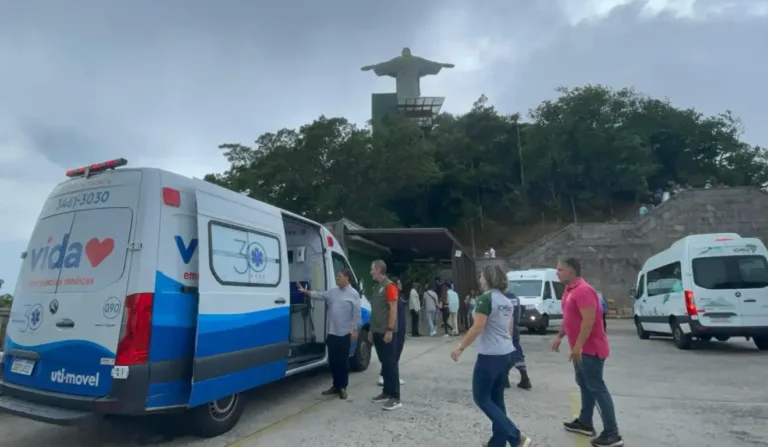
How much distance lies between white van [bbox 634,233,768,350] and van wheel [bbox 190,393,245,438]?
10010mm

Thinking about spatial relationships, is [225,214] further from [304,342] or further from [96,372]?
[304,342]

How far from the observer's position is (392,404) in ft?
20.9

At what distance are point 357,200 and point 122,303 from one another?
2928 centimetres

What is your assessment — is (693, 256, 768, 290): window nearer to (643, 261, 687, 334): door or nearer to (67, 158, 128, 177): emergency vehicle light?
(643, 261, 687, 334): door

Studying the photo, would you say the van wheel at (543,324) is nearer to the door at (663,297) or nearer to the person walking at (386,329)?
the door at (663,297)

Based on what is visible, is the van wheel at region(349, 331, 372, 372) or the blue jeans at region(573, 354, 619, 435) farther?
the van wheel at region(349, 331, 372, 372)

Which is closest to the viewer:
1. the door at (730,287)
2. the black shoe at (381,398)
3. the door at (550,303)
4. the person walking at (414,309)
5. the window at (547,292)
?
the black shoe at (381,398)

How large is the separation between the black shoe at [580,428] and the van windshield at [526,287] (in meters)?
12.9

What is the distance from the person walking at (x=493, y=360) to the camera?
431 centimetres

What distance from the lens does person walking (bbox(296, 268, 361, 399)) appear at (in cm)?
680

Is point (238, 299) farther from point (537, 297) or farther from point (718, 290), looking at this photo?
point (537, 297)

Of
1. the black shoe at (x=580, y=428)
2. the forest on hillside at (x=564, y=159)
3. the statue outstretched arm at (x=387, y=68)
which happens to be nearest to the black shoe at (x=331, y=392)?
the black shoe at (x=580, y=428)

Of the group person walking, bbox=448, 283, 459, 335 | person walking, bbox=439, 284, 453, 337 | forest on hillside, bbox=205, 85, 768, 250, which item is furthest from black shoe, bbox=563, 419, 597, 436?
forest on hillside, bbox=205, 85, 768, 250

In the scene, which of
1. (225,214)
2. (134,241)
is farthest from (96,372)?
(225,214)
